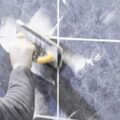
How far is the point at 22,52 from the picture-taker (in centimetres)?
76

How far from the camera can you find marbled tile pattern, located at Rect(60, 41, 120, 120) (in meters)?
0.78

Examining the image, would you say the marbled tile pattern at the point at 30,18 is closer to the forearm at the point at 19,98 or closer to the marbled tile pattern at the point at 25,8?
the marbled tile pattern at the point at 25,8

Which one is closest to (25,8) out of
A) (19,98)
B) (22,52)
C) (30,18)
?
(30,18)

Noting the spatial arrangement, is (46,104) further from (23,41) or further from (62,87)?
(23,41)

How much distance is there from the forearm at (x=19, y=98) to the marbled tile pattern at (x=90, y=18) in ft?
0.50

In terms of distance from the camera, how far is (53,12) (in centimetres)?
80

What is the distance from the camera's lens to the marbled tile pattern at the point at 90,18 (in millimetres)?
757

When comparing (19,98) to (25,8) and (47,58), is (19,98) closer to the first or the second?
(47,58)

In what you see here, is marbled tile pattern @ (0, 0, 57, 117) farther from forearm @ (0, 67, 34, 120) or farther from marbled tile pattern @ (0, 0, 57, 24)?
forearm @ (0, 67, 34, 120)

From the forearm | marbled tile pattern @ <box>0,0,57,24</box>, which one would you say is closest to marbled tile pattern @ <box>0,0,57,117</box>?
marbled tile pattern @ <box>0,0,57,24</box>

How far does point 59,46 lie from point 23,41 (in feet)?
0.29

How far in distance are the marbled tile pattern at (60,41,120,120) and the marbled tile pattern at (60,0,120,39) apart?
0.08 feet

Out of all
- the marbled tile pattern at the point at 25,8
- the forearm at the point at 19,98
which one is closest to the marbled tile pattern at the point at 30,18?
the marbled tile pattern at the point at 25,8

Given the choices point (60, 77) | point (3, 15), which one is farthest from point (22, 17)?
point (60, 77)
